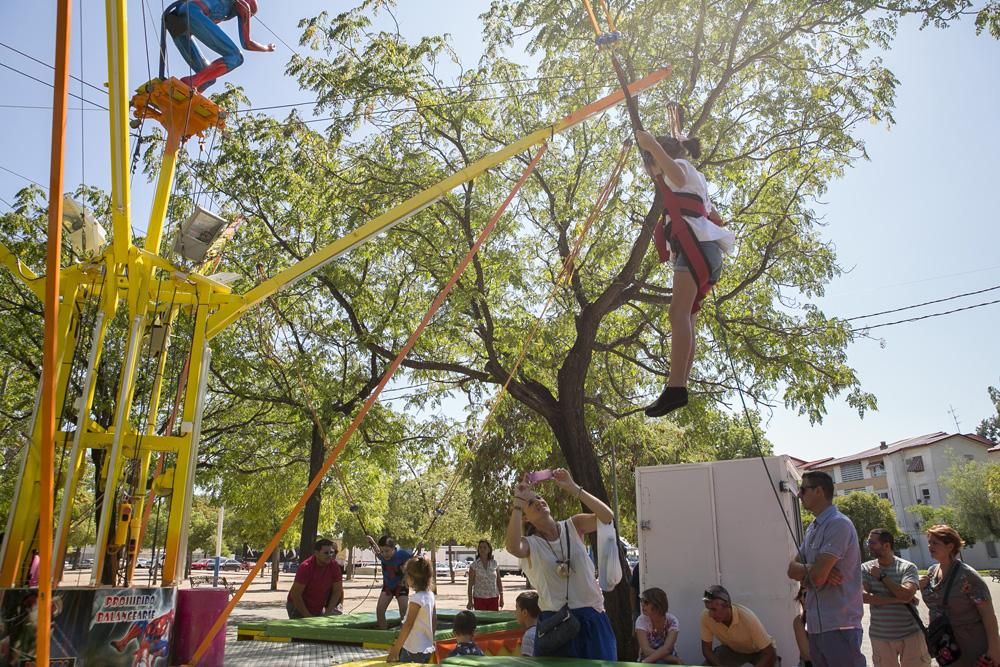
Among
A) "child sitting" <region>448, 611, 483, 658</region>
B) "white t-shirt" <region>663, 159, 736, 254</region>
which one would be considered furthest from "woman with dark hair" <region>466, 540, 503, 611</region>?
"white t-shirt" <region>663, 159, 736, 254</region>

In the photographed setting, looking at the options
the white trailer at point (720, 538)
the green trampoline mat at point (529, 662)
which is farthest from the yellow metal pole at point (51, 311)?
the white trailer at point (720, 538)

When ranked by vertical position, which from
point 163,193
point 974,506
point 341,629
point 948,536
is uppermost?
point 163,193

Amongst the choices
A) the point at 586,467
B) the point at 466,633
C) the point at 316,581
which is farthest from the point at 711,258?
the point at 316,581

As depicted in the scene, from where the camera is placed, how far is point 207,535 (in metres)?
66.9

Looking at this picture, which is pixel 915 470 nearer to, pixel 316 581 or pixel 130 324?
pixel 316 581

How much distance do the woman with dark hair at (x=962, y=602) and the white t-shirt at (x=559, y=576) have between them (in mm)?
2778

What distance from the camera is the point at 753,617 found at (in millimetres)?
7172

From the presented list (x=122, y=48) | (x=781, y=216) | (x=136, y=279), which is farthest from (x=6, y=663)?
(x=781, y=216)

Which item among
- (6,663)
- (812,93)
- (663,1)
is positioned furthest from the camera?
(812,93)

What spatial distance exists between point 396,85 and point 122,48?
560 cm

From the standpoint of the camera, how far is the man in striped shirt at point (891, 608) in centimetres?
632

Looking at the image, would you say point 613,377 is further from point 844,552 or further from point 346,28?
point 844,552

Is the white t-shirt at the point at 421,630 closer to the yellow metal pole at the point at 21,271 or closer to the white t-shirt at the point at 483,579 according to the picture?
the yellow metal pole at the point at 21,271

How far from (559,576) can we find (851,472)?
7332 centimetres
